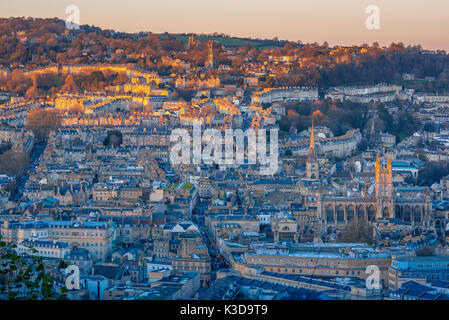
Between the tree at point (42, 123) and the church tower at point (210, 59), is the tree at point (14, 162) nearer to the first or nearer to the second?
the tree at point (42, 123)

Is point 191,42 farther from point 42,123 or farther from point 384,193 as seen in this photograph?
point 384,193

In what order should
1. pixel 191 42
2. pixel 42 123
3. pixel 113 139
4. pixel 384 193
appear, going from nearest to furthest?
pixel 384 193
pixel 113 139
pixel 42 123
pixel 191 42

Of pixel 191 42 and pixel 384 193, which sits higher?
pixel 191 42

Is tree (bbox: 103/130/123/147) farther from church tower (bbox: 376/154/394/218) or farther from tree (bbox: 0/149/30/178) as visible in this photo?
church tower (bbox: 376/154/394/218)

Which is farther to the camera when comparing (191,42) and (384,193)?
(191,42)

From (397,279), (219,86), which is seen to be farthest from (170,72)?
(397,279)

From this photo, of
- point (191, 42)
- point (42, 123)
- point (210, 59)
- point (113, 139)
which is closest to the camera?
point (113, 139)

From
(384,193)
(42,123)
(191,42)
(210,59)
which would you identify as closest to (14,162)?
(42,123)

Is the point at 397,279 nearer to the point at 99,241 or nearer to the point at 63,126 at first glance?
the point at 99,241

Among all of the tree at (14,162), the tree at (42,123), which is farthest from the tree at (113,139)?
the tree at (14,162)
